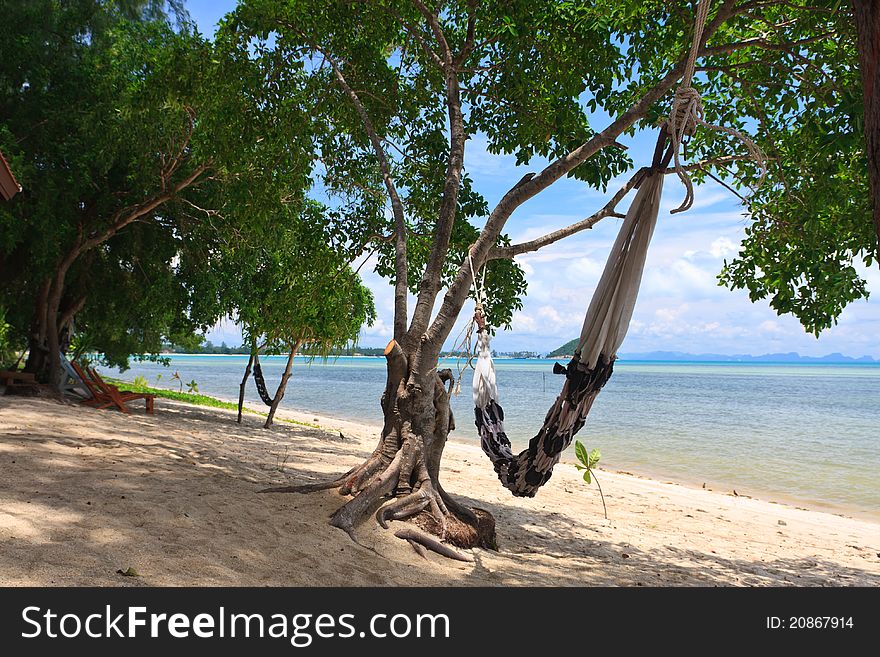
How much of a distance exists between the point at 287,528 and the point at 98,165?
7.62 m

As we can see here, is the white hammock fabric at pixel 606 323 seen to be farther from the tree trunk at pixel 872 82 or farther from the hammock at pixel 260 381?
the hammock at pixel 260 381

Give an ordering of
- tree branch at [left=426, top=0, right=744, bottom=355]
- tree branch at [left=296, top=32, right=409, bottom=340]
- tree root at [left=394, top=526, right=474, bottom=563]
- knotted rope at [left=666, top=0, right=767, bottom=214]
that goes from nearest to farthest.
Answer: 1. knotted rope at [left=666, top=0, right=767, bottom=214]
2. tree root at [left=394, top=526, right=474, bottom=563]
3. tree branch at [left=426, top=0, right=744, bottom=355]
4. tree branch at [left=296, top=32, right=409, bottom=340]

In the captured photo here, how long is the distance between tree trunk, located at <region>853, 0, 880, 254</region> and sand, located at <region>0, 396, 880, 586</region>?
278 centimetres

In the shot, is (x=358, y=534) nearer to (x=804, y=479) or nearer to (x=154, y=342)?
(x=804, y=479)

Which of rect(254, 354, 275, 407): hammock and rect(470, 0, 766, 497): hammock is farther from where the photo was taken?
rect(254, 354, 275, 407): hammock

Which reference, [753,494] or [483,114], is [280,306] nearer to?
[483,114]

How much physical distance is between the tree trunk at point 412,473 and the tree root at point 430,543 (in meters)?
0.07

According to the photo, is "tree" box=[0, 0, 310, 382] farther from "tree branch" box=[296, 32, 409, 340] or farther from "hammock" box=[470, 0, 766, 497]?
"hammock" box=[470, 0, 766, 497]

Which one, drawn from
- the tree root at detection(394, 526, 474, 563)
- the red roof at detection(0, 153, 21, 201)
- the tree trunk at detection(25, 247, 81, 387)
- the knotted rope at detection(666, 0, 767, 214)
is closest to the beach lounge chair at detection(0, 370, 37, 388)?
the tree trunk at detection(25, 247, 81, 387)

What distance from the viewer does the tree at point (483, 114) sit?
4.80 metres

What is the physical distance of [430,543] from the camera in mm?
4254

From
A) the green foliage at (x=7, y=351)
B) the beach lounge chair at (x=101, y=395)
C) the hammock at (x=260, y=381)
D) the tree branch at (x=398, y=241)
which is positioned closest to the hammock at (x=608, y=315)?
the tree branch at (x=398, y=241)

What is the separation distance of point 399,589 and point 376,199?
4.33 meters

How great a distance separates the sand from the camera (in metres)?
3.25
